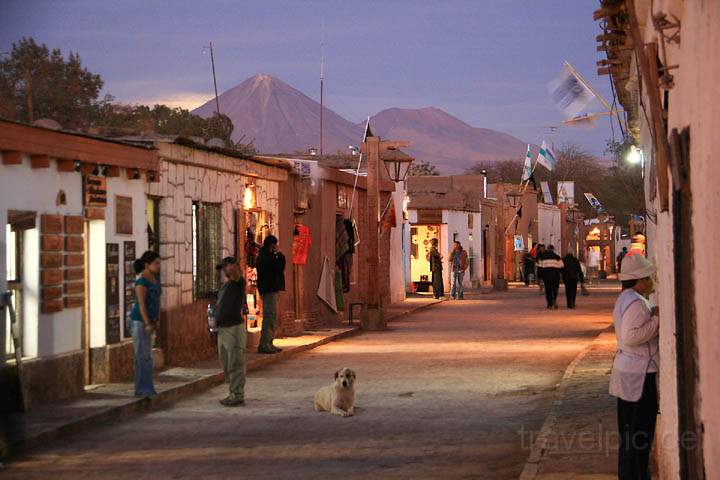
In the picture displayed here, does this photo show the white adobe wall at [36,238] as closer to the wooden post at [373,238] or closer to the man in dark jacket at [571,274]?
the wooden post at [373,238]

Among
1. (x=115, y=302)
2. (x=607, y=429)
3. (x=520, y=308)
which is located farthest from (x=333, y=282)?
(x=607, y=429)

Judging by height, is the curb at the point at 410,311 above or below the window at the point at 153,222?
below

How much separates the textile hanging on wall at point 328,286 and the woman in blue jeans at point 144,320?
13.3m

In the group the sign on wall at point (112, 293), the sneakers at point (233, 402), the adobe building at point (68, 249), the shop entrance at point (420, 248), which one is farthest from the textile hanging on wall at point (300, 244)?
the shop entrance at point (420, 248)

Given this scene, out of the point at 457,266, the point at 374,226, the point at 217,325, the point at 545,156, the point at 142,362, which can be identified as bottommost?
the point at 142,362

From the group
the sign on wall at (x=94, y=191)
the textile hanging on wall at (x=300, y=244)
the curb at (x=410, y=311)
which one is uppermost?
the sign on wall at (x=94, y=191)

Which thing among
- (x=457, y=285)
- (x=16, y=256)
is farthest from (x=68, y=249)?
(x=457, y=285)

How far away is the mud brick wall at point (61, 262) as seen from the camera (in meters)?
14.2

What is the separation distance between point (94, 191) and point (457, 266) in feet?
87.2

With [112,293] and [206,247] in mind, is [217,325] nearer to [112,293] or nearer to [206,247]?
[112,293]

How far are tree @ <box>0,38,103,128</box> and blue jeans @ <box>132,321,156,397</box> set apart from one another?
40596mm

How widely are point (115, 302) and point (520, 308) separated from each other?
815 inches

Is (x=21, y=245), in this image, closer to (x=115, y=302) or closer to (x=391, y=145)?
(x=115, y=302)

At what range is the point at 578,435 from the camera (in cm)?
1116
